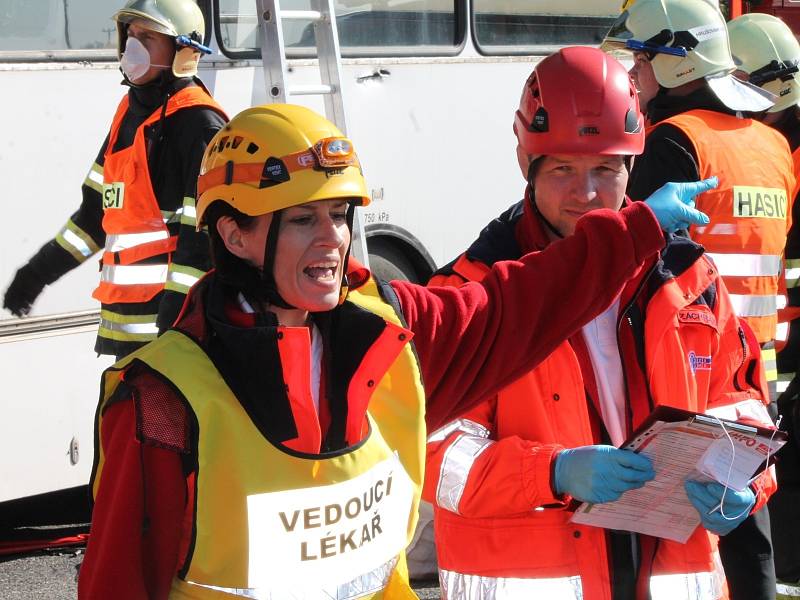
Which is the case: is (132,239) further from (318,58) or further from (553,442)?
(553,442)

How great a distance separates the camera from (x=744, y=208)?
4.08 metres

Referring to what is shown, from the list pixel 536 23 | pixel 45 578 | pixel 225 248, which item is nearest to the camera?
pixel 225 248

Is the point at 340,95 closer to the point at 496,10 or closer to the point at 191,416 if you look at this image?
the point at 496,10

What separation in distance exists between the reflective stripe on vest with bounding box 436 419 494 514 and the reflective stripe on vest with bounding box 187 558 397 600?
0.39 meters

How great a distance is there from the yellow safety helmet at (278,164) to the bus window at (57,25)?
10.6 feet

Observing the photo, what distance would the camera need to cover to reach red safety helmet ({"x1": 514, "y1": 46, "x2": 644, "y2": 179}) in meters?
2.75

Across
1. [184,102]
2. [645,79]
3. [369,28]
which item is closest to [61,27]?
[184,102]

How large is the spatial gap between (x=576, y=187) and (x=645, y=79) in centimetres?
191

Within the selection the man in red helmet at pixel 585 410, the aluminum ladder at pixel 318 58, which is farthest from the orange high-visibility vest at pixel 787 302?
the man in red helmet at pixel 585 410

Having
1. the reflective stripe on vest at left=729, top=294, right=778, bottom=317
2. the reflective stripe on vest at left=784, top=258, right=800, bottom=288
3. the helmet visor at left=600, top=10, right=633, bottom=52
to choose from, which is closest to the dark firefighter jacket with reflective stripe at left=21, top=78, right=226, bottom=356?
the helmet visor at left=600, top=10, right=633, bottom=52

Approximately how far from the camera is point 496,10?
725cm

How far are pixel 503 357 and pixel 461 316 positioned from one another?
122 millimetres

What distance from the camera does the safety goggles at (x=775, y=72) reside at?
5359 millimetres

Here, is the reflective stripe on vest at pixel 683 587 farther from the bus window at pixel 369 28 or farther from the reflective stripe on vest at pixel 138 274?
the bus window at pixel 369 28
